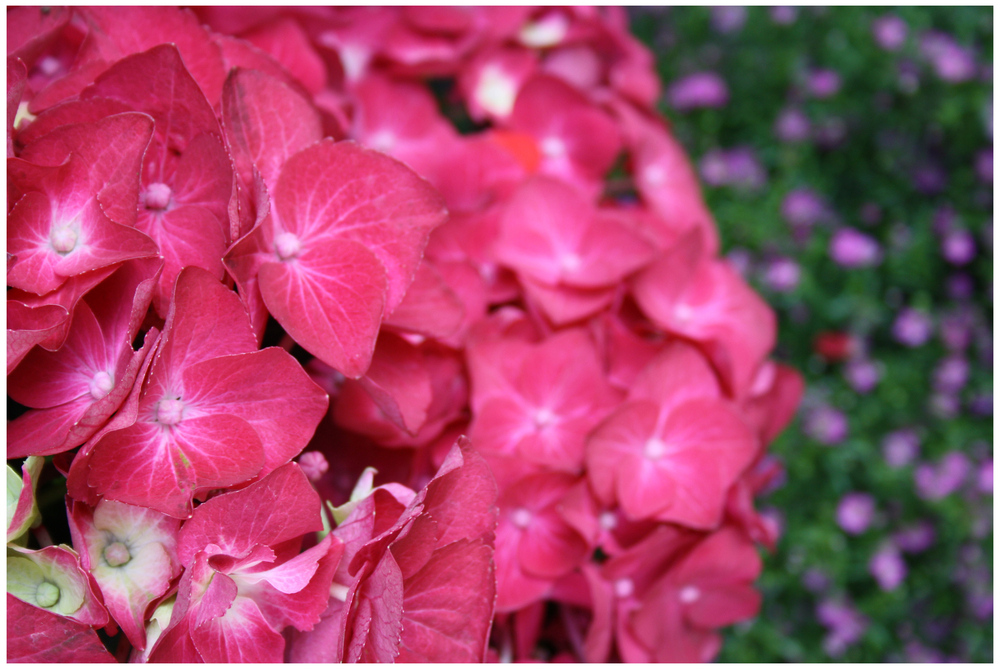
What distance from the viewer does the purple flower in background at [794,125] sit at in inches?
44.1

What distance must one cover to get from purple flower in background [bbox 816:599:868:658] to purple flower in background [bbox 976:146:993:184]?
642mm

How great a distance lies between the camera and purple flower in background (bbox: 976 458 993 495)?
1068 mm

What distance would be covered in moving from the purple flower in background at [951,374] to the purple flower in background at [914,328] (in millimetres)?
45

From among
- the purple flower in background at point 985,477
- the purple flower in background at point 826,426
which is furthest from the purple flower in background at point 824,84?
the purple flower in background at point 985,477

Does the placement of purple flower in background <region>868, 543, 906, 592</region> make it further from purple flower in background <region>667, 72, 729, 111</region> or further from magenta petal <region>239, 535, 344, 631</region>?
magenta petal <region>239, 535, 344, 631</region>

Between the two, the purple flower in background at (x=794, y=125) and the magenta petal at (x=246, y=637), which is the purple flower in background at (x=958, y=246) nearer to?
the purple flower in background at (x=794, y=125)

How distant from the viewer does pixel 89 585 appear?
307 millimetres

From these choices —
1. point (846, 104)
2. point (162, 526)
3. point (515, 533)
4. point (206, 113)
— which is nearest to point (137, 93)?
point (206, 113)

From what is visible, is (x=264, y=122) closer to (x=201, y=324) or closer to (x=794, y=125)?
(x=201, y=324)

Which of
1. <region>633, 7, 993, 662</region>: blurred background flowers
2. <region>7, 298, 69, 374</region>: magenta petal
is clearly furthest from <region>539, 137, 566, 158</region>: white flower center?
<region>633, 7, 993, 662</region>: blurred background flowers

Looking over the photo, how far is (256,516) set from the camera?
1.04 ft

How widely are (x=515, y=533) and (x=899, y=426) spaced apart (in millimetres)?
884

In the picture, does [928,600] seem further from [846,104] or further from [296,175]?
[296,175]

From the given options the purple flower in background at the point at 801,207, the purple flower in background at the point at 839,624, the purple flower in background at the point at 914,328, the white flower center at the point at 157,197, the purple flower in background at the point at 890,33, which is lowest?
the purple flower in background at the point at 839,624
